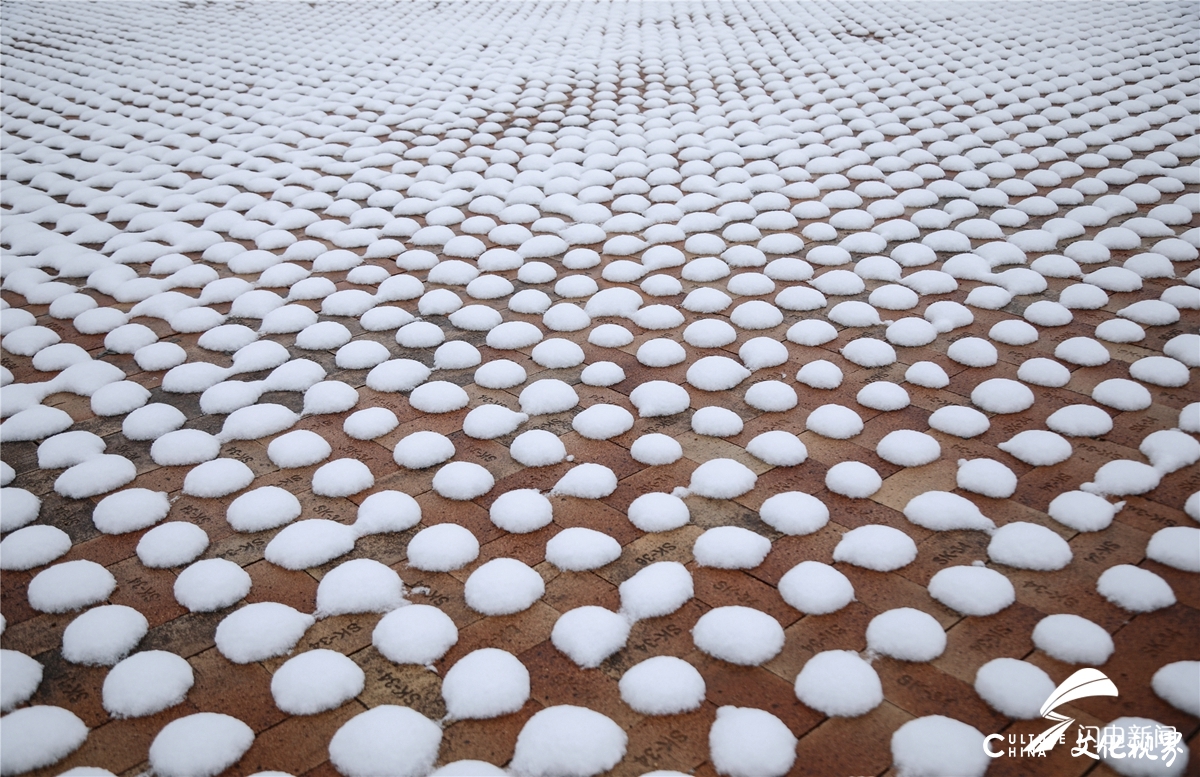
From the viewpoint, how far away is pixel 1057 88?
4.10 metres

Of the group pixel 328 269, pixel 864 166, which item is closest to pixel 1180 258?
pixel 864 166

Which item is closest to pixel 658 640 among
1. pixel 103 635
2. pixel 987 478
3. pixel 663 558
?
pixel 663 558

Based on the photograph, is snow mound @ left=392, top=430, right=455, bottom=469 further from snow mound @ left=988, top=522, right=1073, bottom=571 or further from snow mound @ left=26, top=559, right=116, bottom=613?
snow mound @ left=988, top=522, right=1073, bottom=571

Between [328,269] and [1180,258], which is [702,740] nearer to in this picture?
[328,269]

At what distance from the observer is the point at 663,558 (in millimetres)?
1477

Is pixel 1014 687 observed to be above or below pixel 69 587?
above

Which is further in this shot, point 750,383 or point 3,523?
point 750,383

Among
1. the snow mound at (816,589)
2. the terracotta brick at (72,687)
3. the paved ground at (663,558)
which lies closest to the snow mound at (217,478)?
the paved ground at (663,558)

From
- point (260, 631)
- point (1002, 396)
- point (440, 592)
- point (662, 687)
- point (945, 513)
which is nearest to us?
point (662, 687)

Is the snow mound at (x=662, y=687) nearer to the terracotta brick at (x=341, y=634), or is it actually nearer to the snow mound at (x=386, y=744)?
the snow mound at (x=386, y=744)

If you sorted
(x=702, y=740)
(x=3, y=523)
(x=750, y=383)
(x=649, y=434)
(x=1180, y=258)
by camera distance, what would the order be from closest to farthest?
1. (x=702, y=740)
2. (x=3, y=523)
3. (x=649, y=434)
4. (x=750, y=383)
5. (x=1180, y=258)

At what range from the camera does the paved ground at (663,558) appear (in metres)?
1.17

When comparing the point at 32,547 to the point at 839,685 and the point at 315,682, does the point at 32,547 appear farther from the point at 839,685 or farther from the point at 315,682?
the point at 839,685

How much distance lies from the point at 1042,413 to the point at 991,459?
0.82ft
